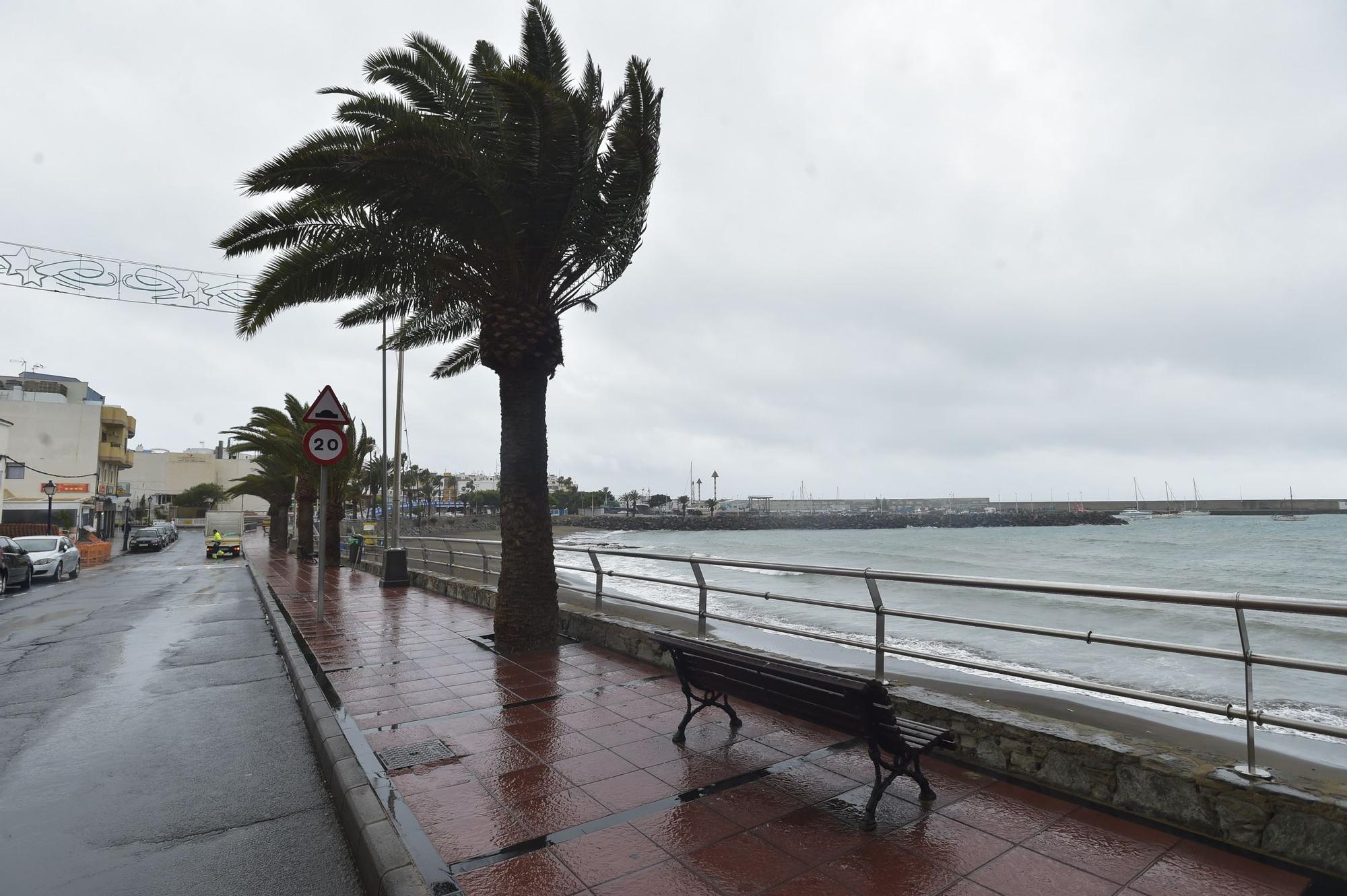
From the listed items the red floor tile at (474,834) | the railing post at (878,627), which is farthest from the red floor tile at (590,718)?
the railing post at (878,627)

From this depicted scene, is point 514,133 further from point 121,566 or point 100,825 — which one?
point 121,566

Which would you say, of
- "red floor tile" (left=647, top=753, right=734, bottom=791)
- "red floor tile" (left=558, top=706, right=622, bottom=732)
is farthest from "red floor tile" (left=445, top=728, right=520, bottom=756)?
"red floor tile" (left=647, top=753, right=734, bottom=791)

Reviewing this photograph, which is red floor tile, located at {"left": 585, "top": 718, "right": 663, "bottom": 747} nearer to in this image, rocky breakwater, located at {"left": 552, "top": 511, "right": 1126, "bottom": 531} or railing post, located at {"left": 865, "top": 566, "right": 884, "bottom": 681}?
railing post, located at {"left": 865, "top": 566, "right": 884, "bottom": 681}

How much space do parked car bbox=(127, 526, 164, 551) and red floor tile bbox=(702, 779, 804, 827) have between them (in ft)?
154

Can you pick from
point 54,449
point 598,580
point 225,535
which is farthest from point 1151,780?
point 54,449

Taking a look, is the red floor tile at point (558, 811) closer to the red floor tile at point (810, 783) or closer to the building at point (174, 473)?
the red floor tile at point (810, 783)

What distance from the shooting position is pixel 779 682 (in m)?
4.06

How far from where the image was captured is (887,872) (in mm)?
3188

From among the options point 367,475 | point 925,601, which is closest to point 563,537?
point 367,475

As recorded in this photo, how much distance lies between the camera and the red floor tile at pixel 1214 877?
300 centimetres

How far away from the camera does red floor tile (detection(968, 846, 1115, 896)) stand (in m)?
3.02

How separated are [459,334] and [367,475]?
68.2 m

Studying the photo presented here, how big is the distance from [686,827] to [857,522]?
464 ft

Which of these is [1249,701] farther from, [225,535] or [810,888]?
[225,535]
